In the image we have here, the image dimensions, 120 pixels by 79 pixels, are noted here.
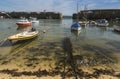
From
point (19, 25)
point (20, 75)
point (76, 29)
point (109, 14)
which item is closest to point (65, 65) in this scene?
point (20, 75)

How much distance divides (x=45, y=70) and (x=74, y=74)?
2.23 meters

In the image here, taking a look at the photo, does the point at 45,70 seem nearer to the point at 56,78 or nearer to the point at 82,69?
the point at 56,78

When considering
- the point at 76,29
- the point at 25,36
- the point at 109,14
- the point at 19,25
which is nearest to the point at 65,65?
the point at 25,36

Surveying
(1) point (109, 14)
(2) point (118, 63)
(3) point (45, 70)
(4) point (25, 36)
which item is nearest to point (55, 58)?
(3) point (45, 70)

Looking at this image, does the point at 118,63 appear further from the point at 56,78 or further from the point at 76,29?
the point at 76,29

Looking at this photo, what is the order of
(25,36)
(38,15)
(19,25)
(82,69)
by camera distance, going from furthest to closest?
(38,15), (19,25), (25,36), (82,69)

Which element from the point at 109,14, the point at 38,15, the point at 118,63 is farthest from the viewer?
the point at 38,15

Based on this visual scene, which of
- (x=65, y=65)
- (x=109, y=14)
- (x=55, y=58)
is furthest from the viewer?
(x=109, y=14)

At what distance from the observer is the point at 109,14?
98.2 metres

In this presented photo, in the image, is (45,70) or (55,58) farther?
(55,58)

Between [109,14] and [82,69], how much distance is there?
90.1 metres

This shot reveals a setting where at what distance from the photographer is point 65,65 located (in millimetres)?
14453

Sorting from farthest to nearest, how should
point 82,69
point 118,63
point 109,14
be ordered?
1. point 109,14
2. point 118,63
3. point 82,69

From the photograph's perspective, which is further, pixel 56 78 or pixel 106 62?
pixel 106 62
